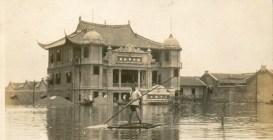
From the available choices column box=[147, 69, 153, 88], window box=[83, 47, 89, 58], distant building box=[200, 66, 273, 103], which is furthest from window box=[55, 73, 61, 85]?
distant building box=[200, 66, 273, 103]

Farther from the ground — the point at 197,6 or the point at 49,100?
the point at 197,6

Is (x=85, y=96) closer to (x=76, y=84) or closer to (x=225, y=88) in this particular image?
(x=76, y=84)

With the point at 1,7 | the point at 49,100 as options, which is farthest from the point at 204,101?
the point at 1,7

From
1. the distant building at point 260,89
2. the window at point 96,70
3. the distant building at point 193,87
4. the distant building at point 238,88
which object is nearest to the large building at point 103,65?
the window at point 96,70

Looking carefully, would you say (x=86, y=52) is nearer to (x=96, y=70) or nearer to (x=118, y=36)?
(x=96, y=70)

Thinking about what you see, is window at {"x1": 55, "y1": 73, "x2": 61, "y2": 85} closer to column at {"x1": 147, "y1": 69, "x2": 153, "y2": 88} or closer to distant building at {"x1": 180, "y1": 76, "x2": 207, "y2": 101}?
column at {"x1": 147, "y1": 69, "x2": 153, "y2": 88}

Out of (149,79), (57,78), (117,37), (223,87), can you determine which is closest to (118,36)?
(117,37)
